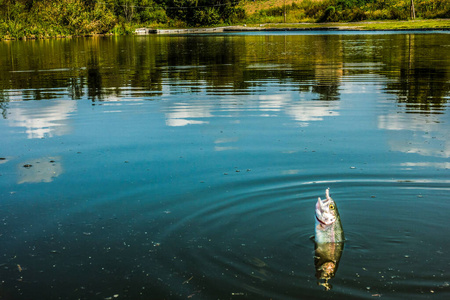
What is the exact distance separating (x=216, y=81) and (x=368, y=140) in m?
11.0

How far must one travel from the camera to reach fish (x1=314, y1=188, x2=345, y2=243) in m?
4.83

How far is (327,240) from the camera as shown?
5418 mm

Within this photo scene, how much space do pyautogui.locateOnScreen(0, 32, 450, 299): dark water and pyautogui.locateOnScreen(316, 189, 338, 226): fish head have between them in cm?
47

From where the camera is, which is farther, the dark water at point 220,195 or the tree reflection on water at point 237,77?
the tree reflection on water at point 237,77

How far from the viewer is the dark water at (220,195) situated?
191 inches

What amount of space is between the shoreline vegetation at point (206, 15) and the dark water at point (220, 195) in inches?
2380

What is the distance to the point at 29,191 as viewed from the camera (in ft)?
24.0

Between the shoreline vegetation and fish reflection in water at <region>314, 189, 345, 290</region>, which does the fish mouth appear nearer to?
fish reflection in water at <region>314, 189, 345, 290</region>

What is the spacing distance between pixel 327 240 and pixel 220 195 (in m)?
1.93

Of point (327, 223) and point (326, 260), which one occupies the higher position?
point (327, 223)

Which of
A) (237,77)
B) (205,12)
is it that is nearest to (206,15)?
(205,12)

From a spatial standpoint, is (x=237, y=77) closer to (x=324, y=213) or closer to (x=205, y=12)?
(x=324, y=213)

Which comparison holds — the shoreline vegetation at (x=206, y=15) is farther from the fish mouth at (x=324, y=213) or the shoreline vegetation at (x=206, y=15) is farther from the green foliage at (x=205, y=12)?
the fish mouth at (x=324, y=213)

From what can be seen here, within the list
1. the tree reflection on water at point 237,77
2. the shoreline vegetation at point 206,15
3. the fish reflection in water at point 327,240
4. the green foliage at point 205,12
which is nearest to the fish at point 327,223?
the fish reflection in water at point 327,240
